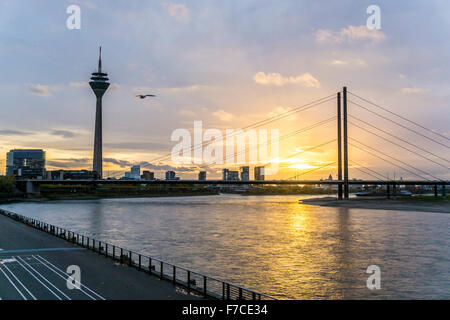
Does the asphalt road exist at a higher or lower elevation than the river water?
higher

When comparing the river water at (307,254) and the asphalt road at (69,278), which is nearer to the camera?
the asphalt road at (69,278)

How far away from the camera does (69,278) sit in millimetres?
20578

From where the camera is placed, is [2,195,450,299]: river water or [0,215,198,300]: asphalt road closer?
[0,215,198,300]: asphalt road

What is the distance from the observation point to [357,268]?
92.0ft

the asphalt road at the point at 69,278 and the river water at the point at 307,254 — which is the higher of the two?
the asphalt road at the point at 69,278

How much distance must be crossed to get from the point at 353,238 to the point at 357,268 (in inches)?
646

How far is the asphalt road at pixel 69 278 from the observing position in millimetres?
17734

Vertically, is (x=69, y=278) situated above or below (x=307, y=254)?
above

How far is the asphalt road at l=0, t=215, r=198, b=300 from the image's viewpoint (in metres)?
17.7

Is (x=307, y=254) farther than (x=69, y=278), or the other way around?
(x=307, y=254)
